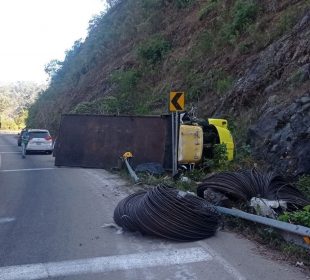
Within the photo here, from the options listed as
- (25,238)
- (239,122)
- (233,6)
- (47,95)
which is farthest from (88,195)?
(47,95)

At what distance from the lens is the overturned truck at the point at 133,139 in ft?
46.2

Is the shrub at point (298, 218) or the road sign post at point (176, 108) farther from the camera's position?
the road sign post at point (176, 108)

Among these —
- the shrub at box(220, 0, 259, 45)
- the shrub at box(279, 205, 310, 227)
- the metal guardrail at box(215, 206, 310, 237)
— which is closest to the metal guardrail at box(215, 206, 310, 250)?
the metal guardrail at box(215, 206, 310, 237)

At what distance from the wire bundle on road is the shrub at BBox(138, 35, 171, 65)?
68.4 ft

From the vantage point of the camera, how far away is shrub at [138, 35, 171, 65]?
96.1 ft

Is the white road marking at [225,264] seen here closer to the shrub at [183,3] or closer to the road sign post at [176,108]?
the road sign post at [176,108]

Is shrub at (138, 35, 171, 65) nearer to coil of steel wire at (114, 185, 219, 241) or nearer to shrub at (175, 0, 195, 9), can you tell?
shrub at (175, 0, 195, 9)

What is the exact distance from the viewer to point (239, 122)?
16109 mm

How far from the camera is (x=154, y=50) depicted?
2997 centimetres

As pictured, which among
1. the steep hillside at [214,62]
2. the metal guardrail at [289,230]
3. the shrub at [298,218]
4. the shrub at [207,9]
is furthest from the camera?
the shrub at [207,9]

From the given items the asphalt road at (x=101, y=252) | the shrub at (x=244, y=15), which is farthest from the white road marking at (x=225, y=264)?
the shrub at (x=244, y=15)

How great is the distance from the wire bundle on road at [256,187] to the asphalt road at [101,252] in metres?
1.15

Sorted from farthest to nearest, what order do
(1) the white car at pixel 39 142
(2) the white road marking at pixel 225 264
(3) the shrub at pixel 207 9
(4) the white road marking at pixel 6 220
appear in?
1. (1) the white car at pixel 39 142
2. (3) the shrub at pixel 207 9
3. (4) the white road marking at pixel 6 220
4. (2) the white road marking at pixel 225 264

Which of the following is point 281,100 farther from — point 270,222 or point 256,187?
point 270,222
